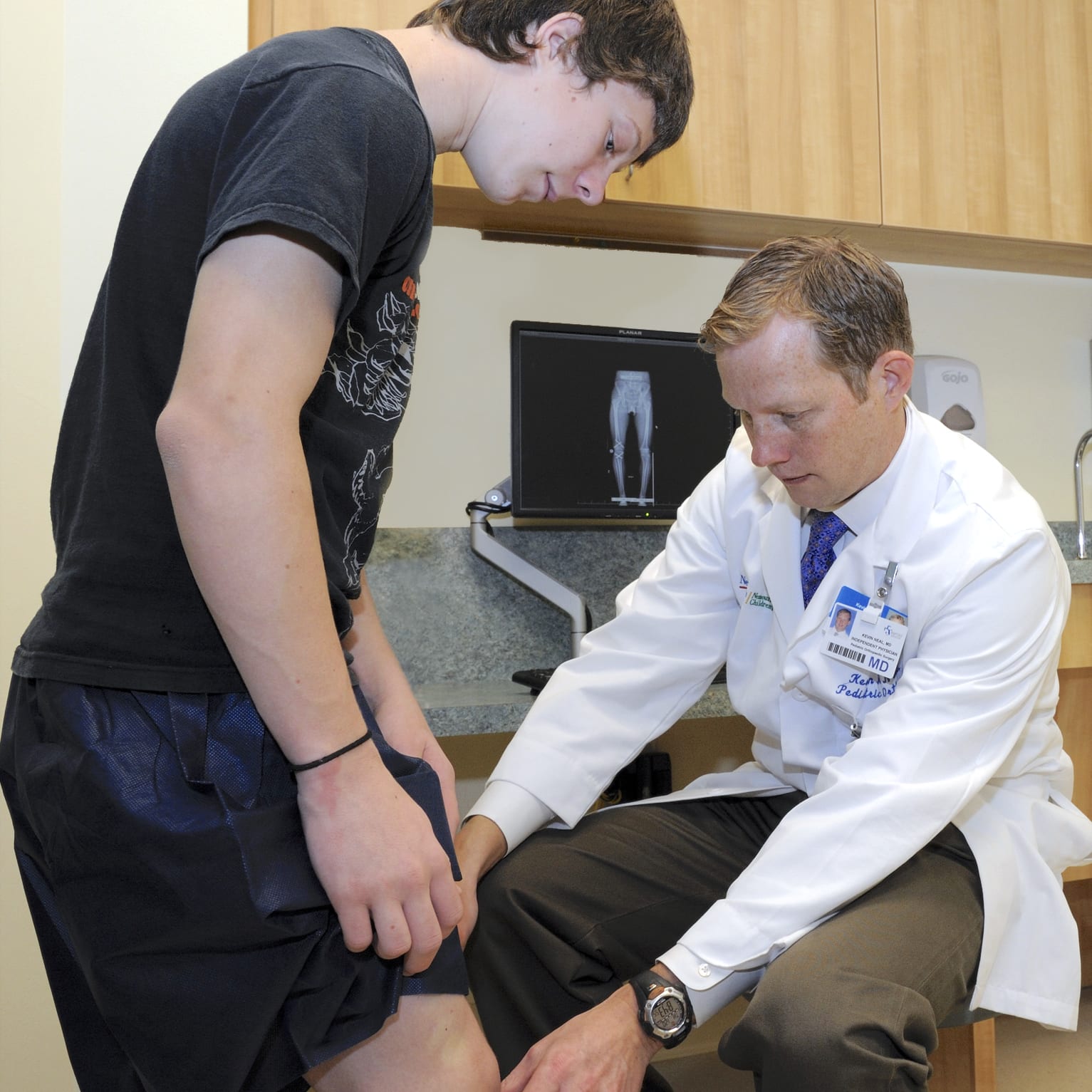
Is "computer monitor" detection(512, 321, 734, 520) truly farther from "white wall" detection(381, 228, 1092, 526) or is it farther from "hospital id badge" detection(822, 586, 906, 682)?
"hospital id badge" detection(822, 586, 906, 682)

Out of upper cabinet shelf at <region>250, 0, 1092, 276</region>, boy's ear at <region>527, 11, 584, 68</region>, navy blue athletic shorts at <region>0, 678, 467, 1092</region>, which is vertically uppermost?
upper cabinet shelf at <region>250, 0, 1092, 276</region>

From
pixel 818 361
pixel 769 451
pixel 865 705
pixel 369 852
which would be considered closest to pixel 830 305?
pixel 818 361

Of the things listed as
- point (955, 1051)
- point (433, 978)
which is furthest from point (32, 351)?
point (955, 1051)

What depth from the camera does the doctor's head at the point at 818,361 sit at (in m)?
1.33

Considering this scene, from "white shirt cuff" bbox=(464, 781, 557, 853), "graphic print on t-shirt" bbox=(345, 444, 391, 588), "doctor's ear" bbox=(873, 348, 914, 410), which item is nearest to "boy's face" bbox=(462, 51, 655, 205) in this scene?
"graphic print on t-shirt" bbox=(345, 444, 391, 588)

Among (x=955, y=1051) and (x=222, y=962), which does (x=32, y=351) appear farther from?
(x=955, y=1051)

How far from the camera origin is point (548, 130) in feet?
2.81

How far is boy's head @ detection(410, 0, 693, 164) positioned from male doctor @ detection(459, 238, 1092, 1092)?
0.51 m

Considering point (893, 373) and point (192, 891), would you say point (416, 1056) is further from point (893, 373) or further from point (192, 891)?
point (893, 373)

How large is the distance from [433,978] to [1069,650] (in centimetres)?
160

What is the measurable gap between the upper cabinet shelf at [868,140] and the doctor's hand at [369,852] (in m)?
1.49

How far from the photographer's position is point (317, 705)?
68 centimetres

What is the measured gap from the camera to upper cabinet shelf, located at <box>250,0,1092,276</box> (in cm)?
208

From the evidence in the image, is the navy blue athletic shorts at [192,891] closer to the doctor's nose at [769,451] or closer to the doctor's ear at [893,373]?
the doctor's nose at [769,451]
